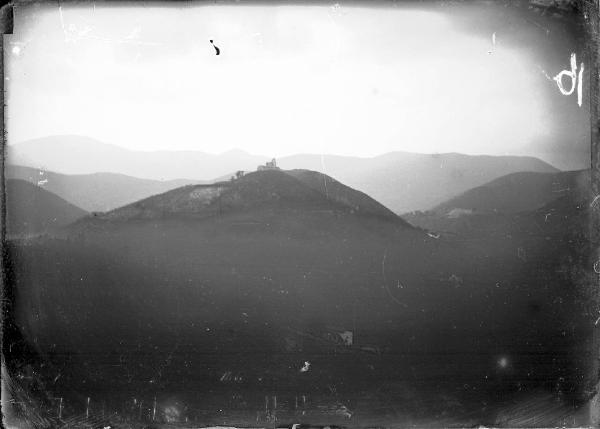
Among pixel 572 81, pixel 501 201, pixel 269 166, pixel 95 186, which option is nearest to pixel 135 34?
pixel 95 186

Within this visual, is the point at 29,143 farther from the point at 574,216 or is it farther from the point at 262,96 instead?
the point at 574,216

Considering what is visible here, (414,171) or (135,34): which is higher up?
(135,34)

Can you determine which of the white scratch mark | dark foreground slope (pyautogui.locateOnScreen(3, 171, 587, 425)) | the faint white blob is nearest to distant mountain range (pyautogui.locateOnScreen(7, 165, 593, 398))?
dark foreground slope (pyautogui.locateOnScreen(3, 171, 587, 425))

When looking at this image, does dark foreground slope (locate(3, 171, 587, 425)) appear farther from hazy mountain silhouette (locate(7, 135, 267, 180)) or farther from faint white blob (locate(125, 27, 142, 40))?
faint white blob (locate(125, 27, 142, 40))

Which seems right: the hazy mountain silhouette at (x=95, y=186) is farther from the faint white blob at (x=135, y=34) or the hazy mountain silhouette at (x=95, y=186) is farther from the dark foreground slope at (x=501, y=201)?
the dark foreground slope at (x=501, y=201)

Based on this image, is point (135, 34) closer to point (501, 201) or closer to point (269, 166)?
point (269, 166)
